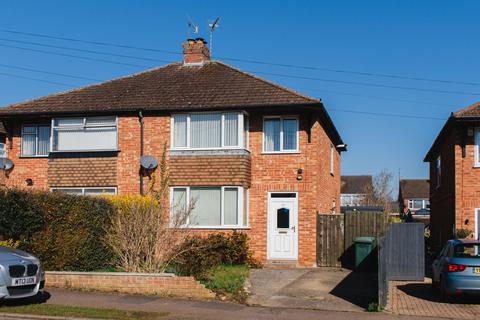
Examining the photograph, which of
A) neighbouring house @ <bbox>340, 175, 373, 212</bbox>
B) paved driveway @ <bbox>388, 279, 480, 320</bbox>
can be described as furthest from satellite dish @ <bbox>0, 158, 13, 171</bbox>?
neighbouring house @ <bbox>340, 175, 373, 212</bbox>

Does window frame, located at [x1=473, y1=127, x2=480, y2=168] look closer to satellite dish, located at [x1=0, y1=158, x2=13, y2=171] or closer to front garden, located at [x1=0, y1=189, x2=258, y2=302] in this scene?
front garden, located at [x1=0, y1=189, x2=258, y2=302]

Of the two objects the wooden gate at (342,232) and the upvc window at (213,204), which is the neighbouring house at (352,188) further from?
the upvc window at (213,204)

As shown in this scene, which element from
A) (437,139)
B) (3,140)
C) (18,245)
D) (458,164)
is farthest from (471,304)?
(3,140)

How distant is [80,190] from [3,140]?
17.1ft

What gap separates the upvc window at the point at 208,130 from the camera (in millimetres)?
21906

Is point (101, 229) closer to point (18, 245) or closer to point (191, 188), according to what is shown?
point (18, 245)

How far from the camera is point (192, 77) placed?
81.3 feet

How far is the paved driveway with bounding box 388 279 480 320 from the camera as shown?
13.0 m

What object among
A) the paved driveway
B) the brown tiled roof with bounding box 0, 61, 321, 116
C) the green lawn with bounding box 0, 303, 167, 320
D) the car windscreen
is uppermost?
the brown tiled roof with bounding box 0, 61, 321, 116

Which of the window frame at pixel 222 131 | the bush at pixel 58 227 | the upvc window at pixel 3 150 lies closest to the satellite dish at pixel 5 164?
the upvc window at pixel 3 150

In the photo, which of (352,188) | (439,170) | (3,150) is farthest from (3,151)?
(352,188)

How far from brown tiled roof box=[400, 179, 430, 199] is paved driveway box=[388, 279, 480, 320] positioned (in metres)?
68.4

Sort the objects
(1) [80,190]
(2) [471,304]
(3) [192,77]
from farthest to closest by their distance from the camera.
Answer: (3) [192,77] < (1) [80,190] < (2) [471,304]

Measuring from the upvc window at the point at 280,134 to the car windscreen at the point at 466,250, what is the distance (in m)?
8.40
